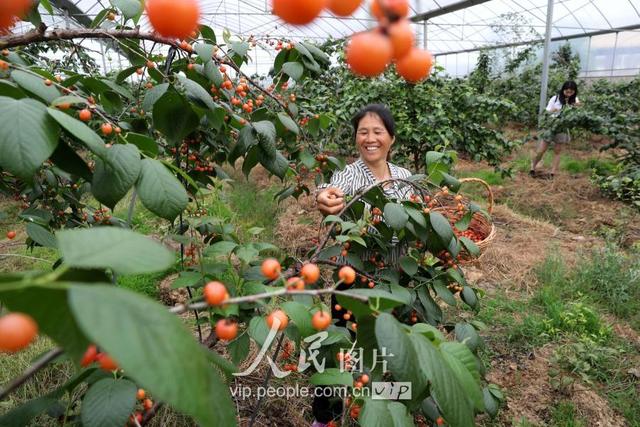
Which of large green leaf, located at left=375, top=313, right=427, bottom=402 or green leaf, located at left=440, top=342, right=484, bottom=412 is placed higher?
large green leaf, located at left=375, top=313, right=427, bottom=402

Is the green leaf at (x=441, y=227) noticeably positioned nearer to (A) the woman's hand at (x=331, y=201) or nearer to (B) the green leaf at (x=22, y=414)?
(A) the woman's hand at (x=331, y=201)

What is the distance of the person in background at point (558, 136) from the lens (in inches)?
194

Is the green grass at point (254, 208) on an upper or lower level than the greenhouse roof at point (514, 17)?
lower

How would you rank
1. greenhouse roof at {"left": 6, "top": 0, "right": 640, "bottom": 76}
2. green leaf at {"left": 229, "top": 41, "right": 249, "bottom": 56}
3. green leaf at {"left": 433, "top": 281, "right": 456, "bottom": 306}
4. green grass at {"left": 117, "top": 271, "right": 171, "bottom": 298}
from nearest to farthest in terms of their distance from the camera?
green leaf at {"left": 229, "top": 41, "right": 249, "bottom": 56} → green leaf at {"left": 433, "top": 281, "right": 456, "bottom": 306} → green grass at {"left": 117, "top": 271, "right": 171, "bottom": 298} → greenhouse roof at {"left": 6, "top": 0, "right": 640, "bottom": 76}

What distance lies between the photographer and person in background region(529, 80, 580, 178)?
4918 mm

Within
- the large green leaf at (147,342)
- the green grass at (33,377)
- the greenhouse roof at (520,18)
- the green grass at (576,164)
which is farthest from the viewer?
the greenhouse roof at (520,18)

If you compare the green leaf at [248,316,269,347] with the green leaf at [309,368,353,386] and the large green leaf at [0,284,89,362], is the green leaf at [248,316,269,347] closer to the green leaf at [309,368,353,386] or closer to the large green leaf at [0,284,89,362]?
the green leaf at [309,368,353,386]

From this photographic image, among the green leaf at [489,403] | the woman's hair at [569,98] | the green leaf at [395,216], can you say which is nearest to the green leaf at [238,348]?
the green leaf at [395,216]

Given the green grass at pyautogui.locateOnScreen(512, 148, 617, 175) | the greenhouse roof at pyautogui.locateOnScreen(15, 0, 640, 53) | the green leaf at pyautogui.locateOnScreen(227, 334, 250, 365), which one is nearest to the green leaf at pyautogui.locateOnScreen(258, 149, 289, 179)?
the green leaf at pyautogui.locateOnScreen(227, 334, 250, 365)

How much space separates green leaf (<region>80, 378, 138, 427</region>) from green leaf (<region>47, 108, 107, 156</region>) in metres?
0.36

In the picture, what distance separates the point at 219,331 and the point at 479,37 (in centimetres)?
1247

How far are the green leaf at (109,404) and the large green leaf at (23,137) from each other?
13.6 inches

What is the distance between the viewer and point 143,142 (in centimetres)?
70

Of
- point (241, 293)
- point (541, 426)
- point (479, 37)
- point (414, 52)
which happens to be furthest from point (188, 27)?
point (479, 37)
